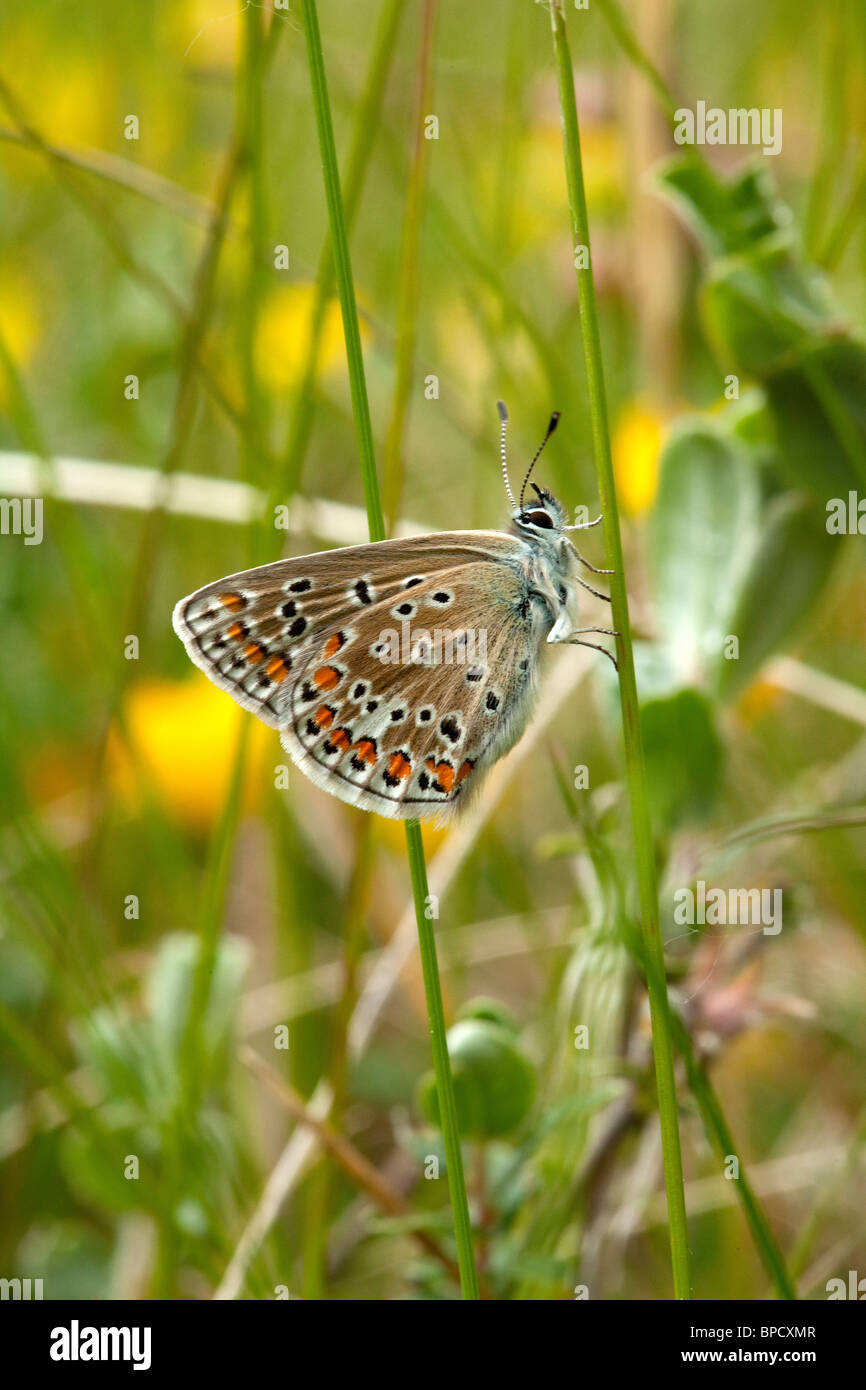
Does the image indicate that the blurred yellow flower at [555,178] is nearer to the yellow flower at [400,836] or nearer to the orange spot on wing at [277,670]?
the yellow flower at [400,836]

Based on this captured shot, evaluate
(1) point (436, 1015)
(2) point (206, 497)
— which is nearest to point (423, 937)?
(1) point (436, 1015)

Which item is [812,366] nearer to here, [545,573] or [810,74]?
[545,573]

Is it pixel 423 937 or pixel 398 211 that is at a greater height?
pixel 398 211

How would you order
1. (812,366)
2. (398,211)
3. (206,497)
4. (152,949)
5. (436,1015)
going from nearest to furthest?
(436,1015)
(812,366)
(206,497)
(152,949)
(398,211)

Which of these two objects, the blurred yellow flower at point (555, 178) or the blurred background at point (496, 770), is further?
the blurred yellow flower at point (555, 178)

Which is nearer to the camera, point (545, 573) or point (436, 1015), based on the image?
point (436, 1015)

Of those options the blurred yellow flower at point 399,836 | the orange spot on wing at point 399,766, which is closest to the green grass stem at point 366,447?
the orange spot on wing at point 399,766
